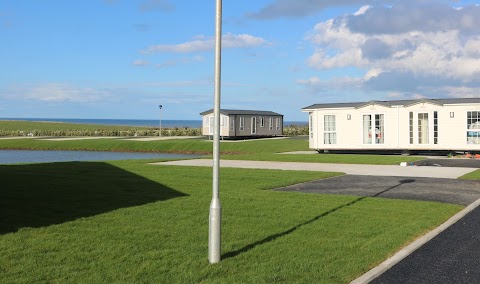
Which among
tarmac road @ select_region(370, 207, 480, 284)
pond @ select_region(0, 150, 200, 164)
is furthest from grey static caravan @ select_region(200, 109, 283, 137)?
tarmac road @ select_region(370, 207, 480, 284)

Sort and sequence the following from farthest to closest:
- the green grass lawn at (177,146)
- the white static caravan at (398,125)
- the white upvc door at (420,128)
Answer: the green grass lawn at (177,146)
the white upvc door at (420,128)
the white static caravan at (398,125)

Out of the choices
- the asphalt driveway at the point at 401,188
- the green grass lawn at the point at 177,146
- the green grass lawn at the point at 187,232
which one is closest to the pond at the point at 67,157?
the green grass lawn at the point at 177,146

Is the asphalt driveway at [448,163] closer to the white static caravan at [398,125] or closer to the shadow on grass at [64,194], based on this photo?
the white static caravan at [398,125]

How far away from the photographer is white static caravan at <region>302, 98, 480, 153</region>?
102 feet

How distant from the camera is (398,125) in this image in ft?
108

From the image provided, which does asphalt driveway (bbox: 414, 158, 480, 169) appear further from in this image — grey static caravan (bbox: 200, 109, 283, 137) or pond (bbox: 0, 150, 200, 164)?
grey static caravan (bbox: 200, 109, 283, 137)

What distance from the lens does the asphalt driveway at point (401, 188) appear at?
14.4 m

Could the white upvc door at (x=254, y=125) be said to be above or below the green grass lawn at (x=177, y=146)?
above

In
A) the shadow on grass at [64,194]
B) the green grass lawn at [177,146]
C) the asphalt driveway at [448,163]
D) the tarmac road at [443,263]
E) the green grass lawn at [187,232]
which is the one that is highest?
the green grass lawn at [177,146]

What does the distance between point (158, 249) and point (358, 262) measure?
2.97m

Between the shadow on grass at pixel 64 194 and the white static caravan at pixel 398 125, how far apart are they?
714 inches

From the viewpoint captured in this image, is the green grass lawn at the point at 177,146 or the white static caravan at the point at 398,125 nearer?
the white static caravan at the point at 398,125

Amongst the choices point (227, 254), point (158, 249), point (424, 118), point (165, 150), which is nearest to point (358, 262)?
point (227, 254)

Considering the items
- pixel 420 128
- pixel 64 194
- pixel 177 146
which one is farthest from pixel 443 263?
pixel 177 146
